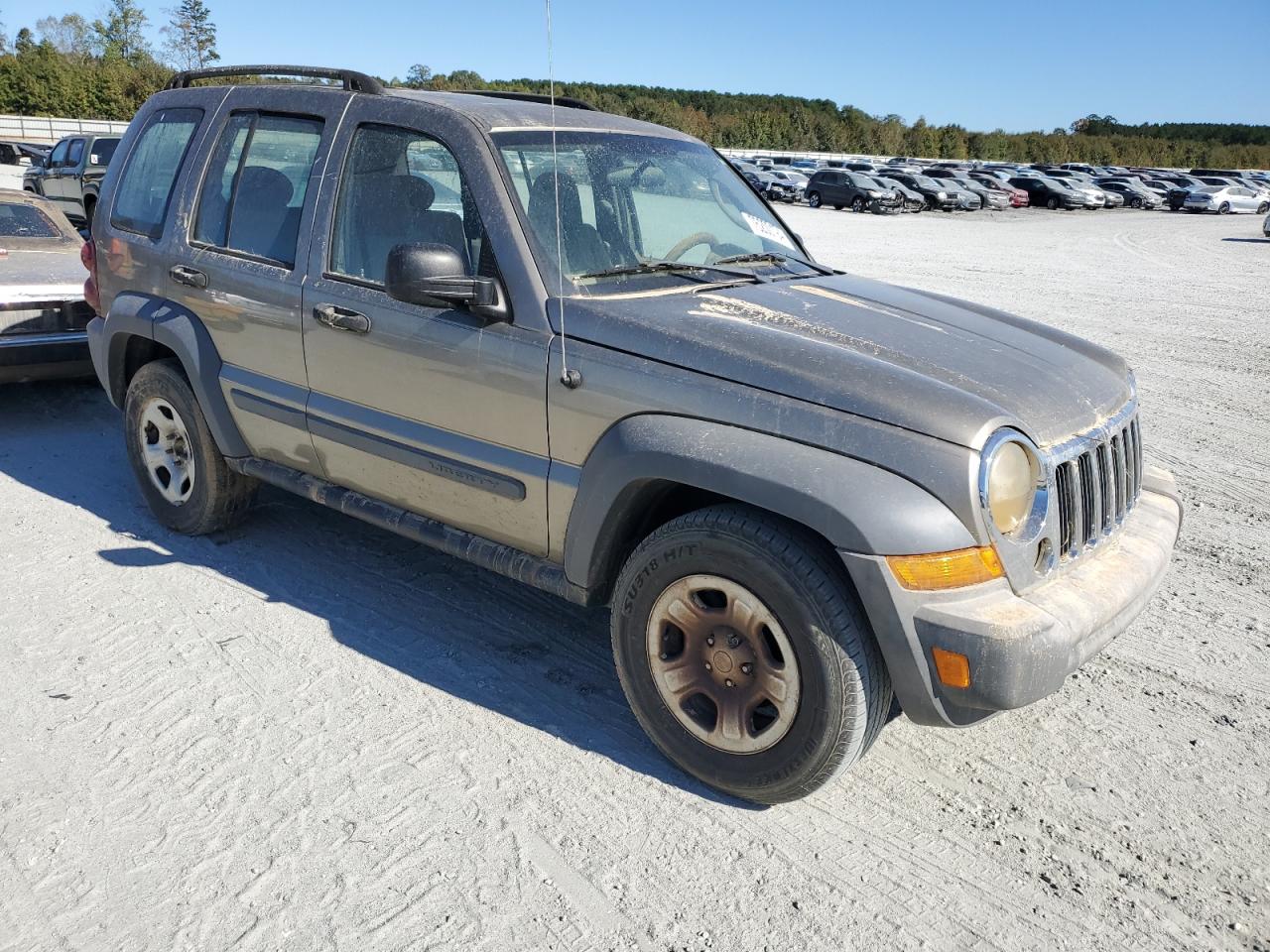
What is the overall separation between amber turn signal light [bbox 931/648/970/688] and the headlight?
370 mm

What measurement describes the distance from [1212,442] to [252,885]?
681 centimetres

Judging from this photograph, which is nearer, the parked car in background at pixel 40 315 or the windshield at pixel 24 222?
the parked car in background at pixel 40 315

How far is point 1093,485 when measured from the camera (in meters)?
3.18

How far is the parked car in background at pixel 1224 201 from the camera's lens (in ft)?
148

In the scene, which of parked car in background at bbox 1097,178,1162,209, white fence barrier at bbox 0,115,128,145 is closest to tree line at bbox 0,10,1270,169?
white fence barrier at bbox 0,115,128,145

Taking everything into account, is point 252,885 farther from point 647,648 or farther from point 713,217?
point 713,217

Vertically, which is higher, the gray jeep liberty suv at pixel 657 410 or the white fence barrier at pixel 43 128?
the white fence barrier at pixel 43 128

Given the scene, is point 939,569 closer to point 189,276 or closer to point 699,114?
point 189,276

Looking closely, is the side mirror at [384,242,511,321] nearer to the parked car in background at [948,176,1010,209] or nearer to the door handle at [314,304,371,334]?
the door handle at [314,304,371,334]

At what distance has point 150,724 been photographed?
3.47 metres

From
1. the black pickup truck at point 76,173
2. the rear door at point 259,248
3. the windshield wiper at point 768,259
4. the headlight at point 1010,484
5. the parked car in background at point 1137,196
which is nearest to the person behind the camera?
the headlight at point 1010,484

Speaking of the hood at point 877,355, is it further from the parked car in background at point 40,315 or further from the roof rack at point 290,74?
the parked car in background at point 40,315

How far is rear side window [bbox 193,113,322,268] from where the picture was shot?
423cm

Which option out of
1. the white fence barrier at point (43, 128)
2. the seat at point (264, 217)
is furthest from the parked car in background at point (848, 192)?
the seat at point (264, 217)
